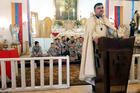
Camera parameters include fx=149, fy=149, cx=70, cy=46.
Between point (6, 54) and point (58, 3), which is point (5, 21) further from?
point (6, 54)

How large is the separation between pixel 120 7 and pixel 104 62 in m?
7.18

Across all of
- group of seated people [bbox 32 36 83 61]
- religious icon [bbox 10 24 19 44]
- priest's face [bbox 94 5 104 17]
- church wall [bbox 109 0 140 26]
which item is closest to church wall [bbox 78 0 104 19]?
church wall [bbox 109 0 140 26]

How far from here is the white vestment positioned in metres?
2.19

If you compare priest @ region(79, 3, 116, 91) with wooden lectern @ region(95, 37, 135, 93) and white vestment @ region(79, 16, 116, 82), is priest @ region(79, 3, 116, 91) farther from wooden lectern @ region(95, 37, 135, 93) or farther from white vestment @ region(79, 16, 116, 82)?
wooden lectern @ region(95, 37, 135, 93)

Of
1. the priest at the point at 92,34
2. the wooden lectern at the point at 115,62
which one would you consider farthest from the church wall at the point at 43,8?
the wooden lectern at the point at 115,62

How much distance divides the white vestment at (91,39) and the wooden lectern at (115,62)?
1.04 feet

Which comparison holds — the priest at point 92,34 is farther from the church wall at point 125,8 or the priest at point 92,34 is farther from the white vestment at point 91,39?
the church wall at point 125,8

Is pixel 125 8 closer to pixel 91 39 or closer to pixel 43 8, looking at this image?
pixel 43 8

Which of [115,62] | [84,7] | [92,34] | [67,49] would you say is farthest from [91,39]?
[84,7]

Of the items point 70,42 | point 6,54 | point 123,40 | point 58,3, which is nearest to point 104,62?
point 123,40

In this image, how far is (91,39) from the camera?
2229 millimetres

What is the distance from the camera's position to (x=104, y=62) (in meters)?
1.82

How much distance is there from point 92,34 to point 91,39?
0.08 metres

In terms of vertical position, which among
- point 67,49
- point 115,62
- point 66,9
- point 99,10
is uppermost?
point 66,9
